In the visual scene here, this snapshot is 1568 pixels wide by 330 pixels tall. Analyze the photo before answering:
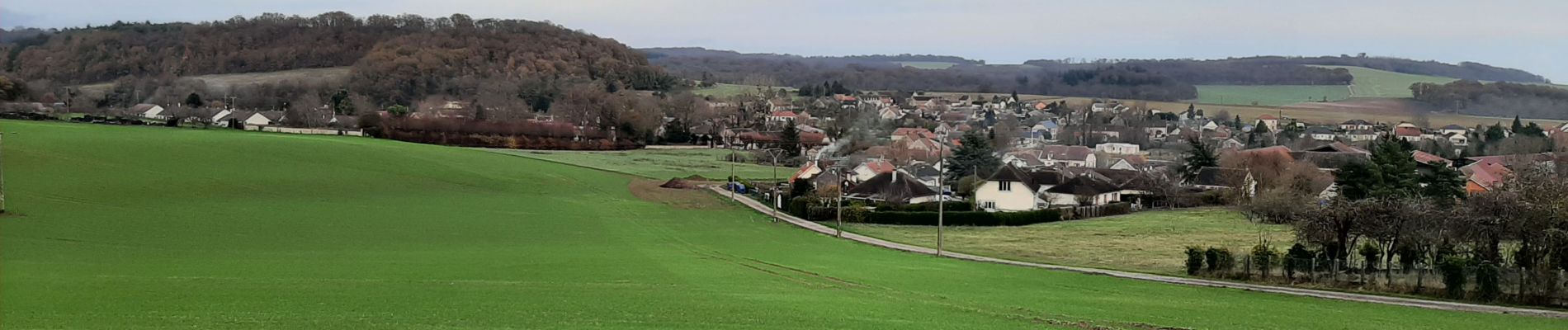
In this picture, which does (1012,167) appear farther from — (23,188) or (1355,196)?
(23,188)

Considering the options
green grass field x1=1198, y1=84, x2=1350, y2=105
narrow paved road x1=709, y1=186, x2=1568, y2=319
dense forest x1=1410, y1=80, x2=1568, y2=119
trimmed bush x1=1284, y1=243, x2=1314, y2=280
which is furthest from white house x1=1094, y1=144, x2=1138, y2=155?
trimmed bush x1=1284, y1=243, x2=1314, y2=280

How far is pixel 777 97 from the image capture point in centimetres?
17300

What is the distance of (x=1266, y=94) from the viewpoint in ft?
525

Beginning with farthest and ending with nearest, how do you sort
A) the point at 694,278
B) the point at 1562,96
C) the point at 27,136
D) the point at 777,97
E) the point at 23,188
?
1. the point at 777,97
2. the point at 1562,96
3. the point at 27,136
4. the point at 23,188
5. the point at 694,278

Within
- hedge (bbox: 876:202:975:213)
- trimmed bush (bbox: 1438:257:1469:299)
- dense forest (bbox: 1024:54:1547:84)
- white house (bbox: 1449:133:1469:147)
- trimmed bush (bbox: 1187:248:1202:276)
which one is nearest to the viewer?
trimmed bush (bbox: 1438:257:1469:299)

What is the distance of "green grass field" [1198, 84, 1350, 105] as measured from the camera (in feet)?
488

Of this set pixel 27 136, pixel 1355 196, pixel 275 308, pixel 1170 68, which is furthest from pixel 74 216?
pixel 1170 68

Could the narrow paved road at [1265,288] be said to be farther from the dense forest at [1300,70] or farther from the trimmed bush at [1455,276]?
the dense forest at [1300,70]

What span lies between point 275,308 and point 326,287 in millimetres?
3137

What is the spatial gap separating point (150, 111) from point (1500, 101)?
13636 centimetres

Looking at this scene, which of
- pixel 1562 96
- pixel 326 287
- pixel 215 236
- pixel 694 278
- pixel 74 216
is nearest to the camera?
pixel 326 287

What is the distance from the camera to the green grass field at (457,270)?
55.0 ft

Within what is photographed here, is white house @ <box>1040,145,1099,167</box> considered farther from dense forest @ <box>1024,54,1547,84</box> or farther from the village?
dense forest @ <box>1024,54,1547,84</box>

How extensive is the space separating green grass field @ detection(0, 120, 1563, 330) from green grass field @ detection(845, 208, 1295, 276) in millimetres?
4324
